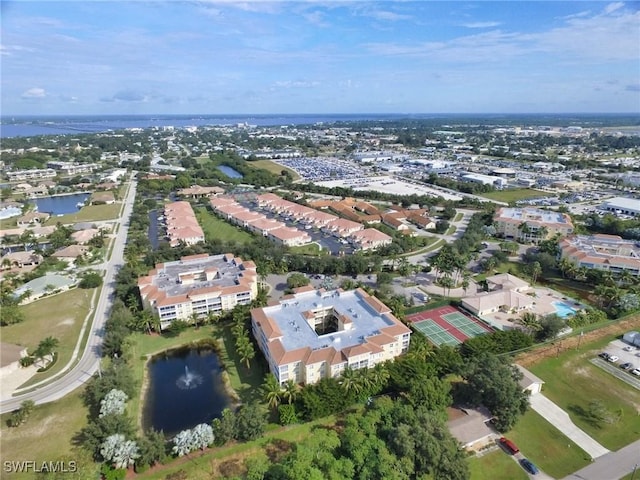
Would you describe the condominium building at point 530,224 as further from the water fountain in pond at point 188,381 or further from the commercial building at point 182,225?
the water fountain in pond at point 188,381

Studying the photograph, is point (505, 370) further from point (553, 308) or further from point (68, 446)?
point (68, 446)

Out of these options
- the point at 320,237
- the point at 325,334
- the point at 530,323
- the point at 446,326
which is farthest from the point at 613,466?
the point at 320,237

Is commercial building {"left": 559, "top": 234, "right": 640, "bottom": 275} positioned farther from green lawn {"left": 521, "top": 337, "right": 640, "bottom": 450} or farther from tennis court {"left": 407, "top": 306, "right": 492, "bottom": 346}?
tennis court {"left": 407, "top": 306, "right": 492, "bottom": 346}

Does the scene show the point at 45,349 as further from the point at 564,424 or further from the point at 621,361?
the point at 621,361

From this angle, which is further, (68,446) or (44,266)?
(44,266)

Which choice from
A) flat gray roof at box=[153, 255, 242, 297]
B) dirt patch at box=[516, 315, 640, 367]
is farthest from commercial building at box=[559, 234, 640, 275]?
flat gray roof at box=[153, 255, 242, 297]

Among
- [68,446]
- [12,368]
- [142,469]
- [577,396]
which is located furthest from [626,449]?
[12,368]

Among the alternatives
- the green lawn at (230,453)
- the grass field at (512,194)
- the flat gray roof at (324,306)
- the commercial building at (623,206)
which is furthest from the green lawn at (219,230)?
the commercial building at (623,206)
